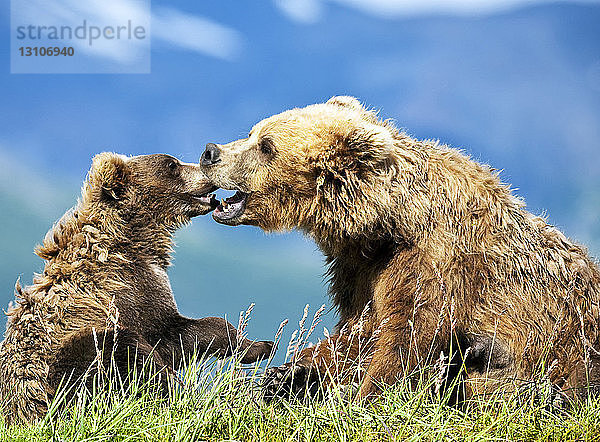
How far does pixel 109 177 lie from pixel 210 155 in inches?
44.1

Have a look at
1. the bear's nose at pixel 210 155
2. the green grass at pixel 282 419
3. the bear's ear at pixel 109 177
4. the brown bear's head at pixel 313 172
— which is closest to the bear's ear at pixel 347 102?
the brown bear's head at pixel 313 172

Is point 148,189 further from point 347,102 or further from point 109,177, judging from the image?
point 347,102

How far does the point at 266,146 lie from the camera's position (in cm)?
438

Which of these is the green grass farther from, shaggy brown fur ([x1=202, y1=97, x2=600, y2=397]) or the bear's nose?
the bear's nose

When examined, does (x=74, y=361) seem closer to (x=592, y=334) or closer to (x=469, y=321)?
(x=469, y=321)

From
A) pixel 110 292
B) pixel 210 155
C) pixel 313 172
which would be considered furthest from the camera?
pixel 110 292

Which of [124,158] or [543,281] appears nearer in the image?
[543,281]

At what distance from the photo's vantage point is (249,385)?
3.67 m

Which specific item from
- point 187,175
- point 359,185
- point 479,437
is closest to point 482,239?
point 359,185

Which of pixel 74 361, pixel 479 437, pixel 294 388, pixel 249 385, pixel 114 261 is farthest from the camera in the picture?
pixel 114 261

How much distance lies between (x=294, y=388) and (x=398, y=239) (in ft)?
3.28

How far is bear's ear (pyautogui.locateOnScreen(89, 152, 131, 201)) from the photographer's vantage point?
5223 mm

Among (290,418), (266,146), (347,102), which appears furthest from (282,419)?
(347,102)

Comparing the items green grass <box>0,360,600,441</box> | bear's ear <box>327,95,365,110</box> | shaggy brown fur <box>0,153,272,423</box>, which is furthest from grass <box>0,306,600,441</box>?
bear's ear <box>327,95,365,110</box>
